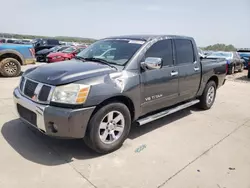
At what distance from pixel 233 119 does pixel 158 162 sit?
2.92 m

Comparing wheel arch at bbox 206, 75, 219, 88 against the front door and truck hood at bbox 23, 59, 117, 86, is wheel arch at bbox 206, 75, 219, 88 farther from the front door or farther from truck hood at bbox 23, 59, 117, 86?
truck hood at bbox 23, 59, 117, 86

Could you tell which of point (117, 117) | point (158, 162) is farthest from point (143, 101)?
point (158, 162)

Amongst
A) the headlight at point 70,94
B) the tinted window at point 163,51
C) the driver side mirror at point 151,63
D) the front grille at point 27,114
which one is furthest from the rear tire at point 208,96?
the front grille at point 27,114

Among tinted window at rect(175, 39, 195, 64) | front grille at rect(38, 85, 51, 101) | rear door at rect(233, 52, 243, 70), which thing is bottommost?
rear door at rect(233, 52, 243, 70)

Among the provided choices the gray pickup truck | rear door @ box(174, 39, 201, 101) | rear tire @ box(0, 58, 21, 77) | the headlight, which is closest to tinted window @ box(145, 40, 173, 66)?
the gray pickup truck

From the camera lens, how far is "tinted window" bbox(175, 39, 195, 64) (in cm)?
471

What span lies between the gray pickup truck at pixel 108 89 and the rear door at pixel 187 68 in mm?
21

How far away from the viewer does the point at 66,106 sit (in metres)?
2.98

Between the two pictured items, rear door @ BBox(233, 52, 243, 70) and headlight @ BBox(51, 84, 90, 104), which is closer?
headlight @ BBox(51, 84, 90, 104)

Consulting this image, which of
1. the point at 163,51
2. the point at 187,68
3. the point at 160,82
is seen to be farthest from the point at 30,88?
the point at 187,68

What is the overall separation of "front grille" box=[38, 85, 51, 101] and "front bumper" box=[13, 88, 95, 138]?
98 mm

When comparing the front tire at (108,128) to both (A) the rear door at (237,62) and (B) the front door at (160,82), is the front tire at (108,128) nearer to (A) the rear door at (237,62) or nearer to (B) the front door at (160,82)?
(B) the front door at (160,82)

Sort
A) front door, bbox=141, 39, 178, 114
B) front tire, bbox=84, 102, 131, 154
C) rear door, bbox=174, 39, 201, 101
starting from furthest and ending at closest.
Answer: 1. rear door, bbox=174, 39, 201, 101
2. front door, bbox=141, 39, 178, 114
3. front tire, bbox=84, 102, 131, 154

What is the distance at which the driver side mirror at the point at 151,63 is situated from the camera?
3.61m
